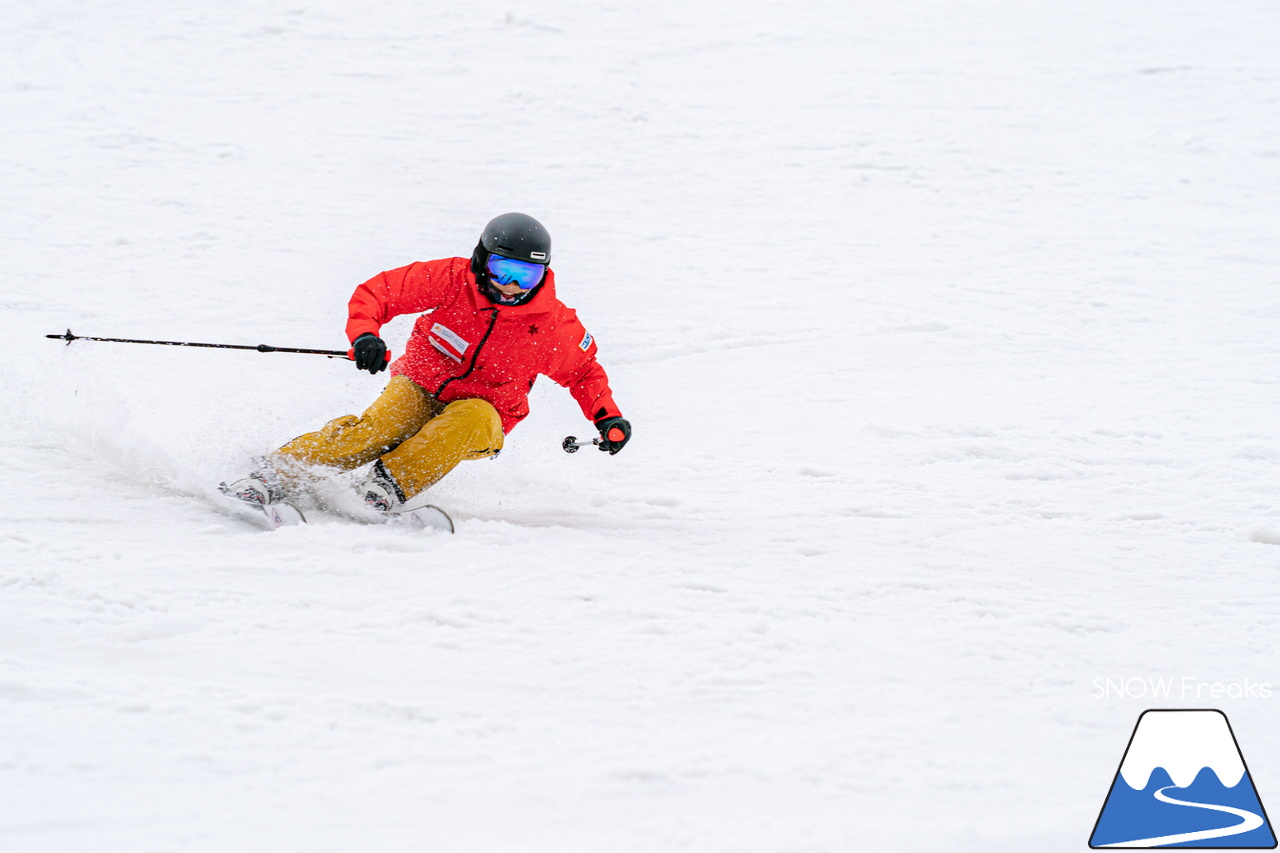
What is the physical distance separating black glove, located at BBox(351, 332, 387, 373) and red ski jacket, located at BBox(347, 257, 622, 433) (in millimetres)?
172

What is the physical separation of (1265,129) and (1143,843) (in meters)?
11.3

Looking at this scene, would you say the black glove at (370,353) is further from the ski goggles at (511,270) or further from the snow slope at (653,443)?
the snow slope at (653,443)

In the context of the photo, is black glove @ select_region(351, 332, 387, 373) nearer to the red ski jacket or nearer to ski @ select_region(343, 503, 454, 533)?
the red ski jacket

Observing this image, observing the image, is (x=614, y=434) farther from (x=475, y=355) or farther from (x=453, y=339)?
(x=453, y=339)

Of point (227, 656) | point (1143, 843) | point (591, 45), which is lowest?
point (1143, 843)

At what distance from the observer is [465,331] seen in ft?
13.3

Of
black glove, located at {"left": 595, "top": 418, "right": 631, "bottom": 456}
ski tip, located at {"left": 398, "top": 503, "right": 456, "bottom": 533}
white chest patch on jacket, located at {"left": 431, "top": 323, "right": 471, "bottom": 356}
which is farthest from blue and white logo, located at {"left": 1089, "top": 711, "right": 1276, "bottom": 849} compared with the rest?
white chest patch on jacket, located at {"left": 431, "top": 323, "right": 471, "bottom": 356}

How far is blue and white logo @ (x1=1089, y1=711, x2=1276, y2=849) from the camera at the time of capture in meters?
2.59

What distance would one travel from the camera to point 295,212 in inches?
326

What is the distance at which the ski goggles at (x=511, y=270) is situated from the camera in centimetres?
391

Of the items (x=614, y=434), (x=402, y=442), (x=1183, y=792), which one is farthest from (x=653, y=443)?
(x=1183, y=792)

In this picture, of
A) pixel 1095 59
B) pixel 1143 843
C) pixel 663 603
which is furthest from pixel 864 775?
pixel 1095 59

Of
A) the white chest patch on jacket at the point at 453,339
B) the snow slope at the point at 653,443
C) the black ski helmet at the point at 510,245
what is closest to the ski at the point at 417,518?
the snow slope at the point at 653,443

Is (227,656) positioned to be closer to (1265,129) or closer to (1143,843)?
(1143,843)
